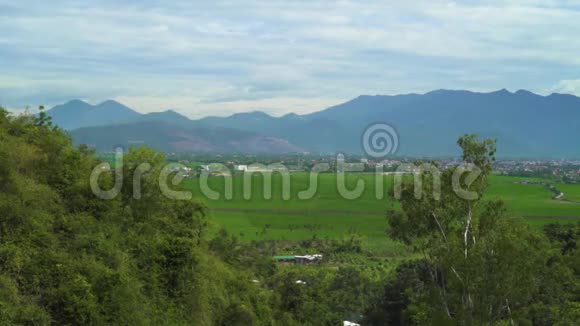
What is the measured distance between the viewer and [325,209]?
75.8 m

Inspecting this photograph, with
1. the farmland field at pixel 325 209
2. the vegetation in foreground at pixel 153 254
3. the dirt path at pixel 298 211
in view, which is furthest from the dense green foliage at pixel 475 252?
the dirt path at pixel 298 211

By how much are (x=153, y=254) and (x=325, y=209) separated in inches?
2440

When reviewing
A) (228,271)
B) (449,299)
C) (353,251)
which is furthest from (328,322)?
(353,251)

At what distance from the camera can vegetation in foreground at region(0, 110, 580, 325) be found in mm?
11398

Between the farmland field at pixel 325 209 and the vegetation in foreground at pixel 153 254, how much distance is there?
25.4 metres

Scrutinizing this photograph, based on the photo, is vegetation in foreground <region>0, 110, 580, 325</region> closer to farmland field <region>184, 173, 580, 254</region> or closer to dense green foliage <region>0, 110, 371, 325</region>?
dense green foliage <region>0, 110, 371, 325</region>

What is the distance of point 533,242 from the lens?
40.2 ft

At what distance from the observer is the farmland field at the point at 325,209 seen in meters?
57.2

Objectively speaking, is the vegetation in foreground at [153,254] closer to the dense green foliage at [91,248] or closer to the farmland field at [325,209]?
the dense green foliage at [91,248]

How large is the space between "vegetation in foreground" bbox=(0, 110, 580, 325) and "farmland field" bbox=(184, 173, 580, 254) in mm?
25390

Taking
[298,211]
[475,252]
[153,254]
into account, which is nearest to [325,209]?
[298,211]

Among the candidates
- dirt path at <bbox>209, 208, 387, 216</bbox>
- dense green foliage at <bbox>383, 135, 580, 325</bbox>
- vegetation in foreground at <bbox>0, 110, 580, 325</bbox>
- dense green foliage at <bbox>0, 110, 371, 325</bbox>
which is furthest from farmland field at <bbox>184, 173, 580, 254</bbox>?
dense green foliage at <bbox>383, 135, 580, 325</bbox>

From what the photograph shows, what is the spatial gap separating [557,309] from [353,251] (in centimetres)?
3643

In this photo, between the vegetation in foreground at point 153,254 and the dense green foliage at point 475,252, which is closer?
the vegetation in foreground at point 153,254
